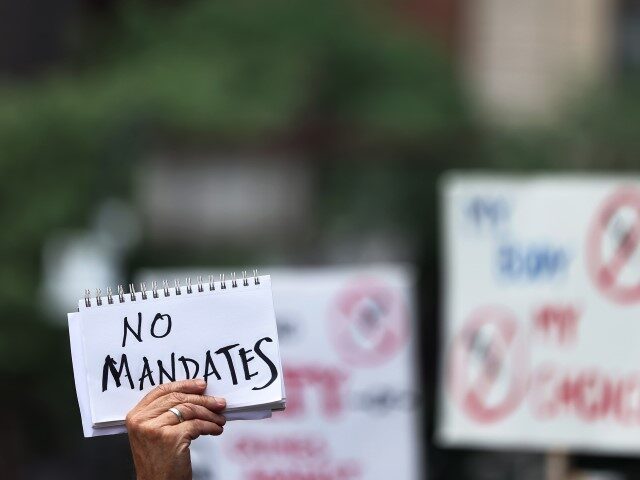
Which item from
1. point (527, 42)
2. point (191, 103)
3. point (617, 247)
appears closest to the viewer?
point (617, 247)

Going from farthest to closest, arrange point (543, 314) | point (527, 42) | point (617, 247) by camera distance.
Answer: point (527, 42) → point (543, 314) → point (617, 247)

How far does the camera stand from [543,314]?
5.52 m

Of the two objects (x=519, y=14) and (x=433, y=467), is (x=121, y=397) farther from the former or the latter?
(x=519, y=14)

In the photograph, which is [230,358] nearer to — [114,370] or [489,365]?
[114,370]

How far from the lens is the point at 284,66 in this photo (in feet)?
31.6

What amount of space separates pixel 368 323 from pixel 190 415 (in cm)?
312

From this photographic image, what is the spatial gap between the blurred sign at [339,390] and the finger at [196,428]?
282 cm

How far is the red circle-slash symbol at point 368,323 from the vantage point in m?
5.79

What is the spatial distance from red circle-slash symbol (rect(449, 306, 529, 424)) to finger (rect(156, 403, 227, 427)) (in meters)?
2.89

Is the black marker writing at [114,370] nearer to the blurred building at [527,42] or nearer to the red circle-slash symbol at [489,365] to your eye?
the red circle-slash symbol at [489,365]

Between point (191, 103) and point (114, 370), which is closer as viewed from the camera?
point (114, 370)

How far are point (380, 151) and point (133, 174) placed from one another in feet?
5.14

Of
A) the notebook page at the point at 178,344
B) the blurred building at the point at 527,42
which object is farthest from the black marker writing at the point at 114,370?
the blurred building at the point at 527,42

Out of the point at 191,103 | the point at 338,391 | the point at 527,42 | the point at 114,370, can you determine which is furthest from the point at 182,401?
the point at 527,42
